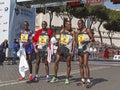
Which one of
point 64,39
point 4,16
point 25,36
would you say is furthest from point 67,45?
point 4,16

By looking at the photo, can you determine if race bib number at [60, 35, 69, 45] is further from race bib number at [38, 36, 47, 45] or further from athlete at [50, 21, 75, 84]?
race bib number at [38, 36, 47, 45]

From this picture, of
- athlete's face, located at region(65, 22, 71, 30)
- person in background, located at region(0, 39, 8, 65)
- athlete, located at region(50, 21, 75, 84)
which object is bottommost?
person in background, located at region(0, 39, 8, 65)

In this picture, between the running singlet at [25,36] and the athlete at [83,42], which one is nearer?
the athlete at [83,42]

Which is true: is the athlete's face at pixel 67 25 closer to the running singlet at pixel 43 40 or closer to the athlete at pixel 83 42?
the athlete at pixel 83 42

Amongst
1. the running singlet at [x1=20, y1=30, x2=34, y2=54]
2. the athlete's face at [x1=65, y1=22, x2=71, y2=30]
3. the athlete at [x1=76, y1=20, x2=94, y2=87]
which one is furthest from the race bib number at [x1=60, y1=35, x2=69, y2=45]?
the running singlet at [x1=20, y1=30, x2=34, y2=54]

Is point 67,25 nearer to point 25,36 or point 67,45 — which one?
point 67,45

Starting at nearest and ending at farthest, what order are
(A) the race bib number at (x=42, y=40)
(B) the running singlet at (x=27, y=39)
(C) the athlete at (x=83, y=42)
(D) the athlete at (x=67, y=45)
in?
(C) the athlete at (x=83, y=42) < (D) the athlete at (x=67, y=45) < (A) the race bib number at (x=42, y=40) < (B) the running singlet at (x=27, y=39)

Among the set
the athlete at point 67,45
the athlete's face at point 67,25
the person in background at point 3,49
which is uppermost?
the athlete's face at point 67,25

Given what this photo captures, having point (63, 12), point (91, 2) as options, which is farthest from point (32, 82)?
point (63, 12)

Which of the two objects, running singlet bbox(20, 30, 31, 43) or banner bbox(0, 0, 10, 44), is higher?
banner bbox(0, 0, 10, 44)

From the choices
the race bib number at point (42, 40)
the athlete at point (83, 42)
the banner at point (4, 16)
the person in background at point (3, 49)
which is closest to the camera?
the athlete at point (83, 42)

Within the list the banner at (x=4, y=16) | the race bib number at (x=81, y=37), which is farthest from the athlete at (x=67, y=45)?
the banner at (x=4, y=16)

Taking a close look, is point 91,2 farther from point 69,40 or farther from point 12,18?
point 69,40

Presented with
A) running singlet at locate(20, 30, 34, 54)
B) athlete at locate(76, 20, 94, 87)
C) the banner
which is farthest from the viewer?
the banner
